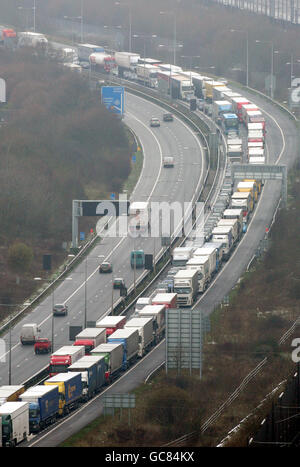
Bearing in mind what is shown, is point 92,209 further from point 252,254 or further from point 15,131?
point 15,131

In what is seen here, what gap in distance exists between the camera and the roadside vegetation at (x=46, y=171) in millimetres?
128125

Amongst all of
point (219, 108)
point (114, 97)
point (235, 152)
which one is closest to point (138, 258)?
point (235, 152)

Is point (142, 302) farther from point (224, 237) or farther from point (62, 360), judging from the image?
point (224, 237)

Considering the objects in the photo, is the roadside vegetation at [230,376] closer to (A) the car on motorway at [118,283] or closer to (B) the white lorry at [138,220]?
(A) the car on motorway at [118,283]

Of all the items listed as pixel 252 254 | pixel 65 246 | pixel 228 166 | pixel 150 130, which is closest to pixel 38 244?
pixel 65 246

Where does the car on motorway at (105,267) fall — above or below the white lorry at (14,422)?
below

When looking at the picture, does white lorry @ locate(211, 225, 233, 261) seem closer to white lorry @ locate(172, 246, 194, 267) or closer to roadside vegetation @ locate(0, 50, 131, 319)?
white lorry @ locate(172, 246, 194, 267)

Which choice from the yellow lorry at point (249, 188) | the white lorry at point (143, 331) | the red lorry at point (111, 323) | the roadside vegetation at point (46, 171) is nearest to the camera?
the white lorry at point (143, 331)

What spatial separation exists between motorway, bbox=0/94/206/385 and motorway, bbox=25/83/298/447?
733 cm

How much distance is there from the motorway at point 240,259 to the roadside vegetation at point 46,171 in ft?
54.2

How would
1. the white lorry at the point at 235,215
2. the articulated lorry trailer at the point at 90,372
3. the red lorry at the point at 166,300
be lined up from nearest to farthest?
1. the articulated lorry trailer at the point at 90,372
2. the red lorry at the point at 166,300
3. the white lorry at the point at 235,215

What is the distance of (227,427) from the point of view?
71.7m

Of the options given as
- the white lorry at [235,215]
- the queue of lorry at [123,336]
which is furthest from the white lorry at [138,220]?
the white lorry at [235,215]

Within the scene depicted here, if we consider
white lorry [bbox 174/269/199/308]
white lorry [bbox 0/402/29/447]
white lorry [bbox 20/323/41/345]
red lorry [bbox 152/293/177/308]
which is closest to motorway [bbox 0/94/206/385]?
white lorry [bbox 20/323/41/345]
